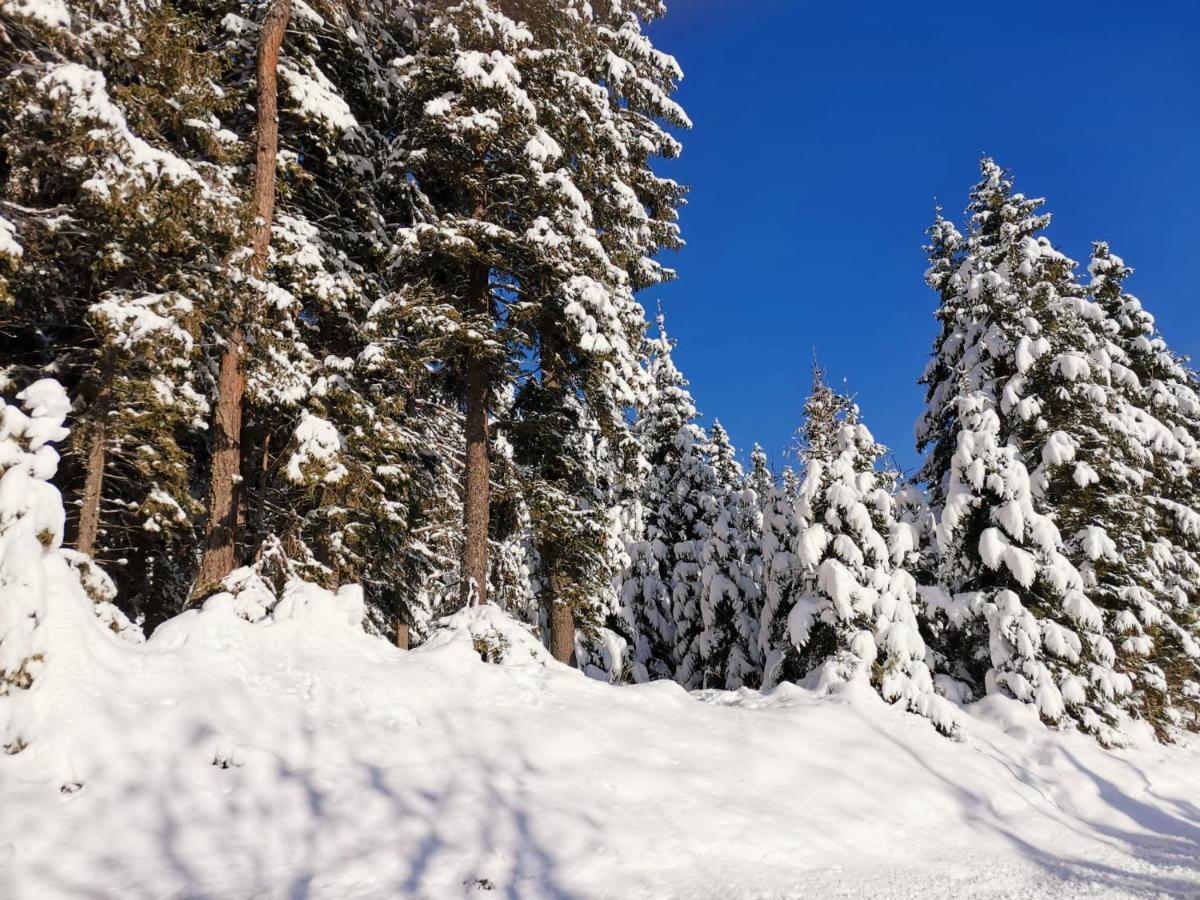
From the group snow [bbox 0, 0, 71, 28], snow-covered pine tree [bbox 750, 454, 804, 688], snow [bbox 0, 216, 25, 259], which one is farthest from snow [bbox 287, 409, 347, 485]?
snow-covered pine tree [bbox 750, 454, 804, 688]

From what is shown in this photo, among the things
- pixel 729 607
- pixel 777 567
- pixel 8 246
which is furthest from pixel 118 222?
pixel 729 607

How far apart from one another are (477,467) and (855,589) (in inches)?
258

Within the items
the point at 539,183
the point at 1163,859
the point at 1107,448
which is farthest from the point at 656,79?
the point at 1163,859

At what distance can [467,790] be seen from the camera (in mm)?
6164

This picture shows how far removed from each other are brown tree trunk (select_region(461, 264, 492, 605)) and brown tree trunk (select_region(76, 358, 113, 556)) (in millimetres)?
5032

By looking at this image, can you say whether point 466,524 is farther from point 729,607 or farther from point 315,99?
point 729,607

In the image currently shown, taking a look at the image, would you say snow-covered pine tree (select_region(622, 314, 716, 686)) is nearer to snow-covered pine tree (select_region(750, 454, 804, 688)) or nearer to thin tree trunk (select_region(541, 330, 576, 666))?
snow-covered pine tree (select_region(750, 454, 804, 688))

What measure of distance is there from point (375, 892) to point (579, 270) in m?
9.10

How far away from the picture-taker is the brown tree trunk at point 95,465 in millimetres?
9055

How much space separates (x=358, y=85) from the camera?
13672 mm

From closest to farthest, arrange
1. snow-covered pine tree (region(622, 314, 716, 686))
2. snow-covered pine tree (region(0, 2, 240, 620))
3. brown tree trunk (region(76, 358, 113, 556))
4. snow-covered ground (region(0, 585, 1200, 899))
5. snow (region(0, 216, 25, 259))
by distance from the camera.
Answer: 1. snow-covered ground (region(0, 585, 1200, 899))
2. snow (region(0, 216, 25, 259))
3. snow-covered pine tree (region(0, 2, 240, 620))
4. brown tree trunk (region(76, 358, 113, 556))
5. snow-covered pine tree (region(622, 314, 716, 686))

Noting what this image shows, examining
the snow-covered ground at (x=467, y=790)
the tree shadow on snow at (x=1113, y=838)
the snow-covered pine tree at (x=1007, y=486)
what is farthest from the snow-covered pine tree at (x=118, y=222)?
the snow-covered pine tree at (x=1007, y=486)

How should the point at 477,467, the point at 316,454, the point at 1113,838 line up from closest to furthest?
the point at 1113,838 < the point at 316,454 < the point at 477,467

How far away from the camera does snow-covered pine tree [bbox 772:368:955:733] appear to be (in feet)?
36.7
